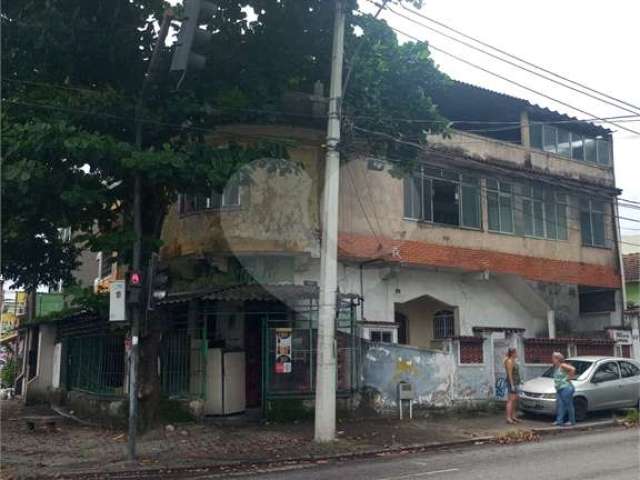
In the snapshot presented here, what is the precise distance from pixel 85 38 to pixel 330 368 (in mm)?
7639

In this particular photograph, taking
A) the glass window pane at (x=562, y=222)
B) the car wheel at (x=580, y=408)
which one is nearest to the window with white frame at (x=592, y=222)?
the glass window pane at (x=562, y=222)

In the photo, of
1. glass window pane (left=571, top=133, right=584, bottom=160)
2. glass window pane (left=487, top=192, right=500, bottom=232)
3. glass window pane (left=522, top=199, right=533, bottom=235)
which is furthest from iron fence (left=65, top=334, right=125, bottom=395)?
glass window pane (left=571, top=133, right=584, bottom=160)

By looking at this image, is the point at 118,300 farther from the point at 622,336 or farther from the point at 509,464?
the point at 622,336

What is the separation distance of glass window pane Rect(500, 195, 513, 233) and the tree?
7.49 meters

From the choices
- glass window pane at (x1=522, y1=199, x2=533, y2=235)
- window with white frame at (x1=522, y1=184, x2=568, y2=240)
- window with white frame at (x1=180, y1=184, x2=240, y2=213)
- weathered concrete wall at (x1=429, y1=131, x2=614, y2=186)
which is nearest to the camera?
window with white frame at (x1=180, y1=184, x2=240, y2=213)

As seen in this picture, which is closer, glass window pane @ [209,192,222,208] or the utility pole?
the utility pole

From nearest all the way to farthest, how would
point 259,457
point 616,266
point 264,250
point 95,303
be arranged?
point 259,457 → point 95,303 → point 264,250 → point 616,266

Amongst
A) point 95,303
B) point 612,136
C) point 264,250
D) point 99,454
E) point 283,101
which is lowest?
point 99,454

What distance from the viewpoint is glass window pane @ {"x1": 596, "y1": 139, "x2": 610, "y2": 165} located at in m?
25.4

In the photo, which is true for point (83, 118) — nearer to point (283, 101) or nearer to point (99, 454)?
point (283, 101)

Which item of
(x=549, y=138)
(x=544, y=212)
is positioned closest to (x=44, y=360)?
(x=544, y=212)

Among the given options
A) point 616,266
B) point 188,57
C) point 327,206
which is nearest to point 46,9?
point 188,57

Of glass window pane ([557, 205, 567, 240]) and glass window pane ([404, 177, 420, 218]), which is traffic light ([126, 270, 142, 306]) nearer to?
glass window pane ([404, 177, 420, 218])

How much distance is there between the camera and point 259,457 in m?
11.9
